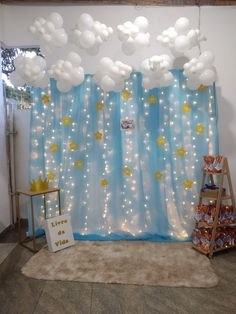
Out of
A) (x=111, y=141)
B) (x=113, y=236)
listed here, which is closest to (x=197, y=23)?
(x=111, y=141)

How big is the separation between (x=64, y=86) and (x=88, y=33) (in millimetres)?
581

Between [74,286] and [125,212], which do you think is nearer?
[74,286]

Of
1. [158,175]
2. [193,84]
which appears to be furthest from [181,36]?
[158,175]

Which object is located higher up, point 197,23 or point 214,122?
point 197,23

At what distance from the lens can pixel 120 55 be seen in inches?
135

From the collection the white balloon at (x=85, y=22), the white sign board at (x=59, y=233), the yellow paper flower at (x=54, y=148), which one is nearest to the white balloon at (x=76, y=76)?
the white balloon at (x=85, y=22)

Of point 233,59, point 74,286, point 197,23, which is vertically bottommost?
point 74,286

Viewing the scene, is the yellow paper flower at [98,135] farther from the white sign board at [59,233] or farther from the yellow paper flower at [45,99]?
the white sign board at [59,233]

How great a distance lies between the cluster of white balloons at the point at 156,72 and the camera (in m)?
2.80

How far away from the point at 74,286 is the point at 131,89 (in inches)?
82.6

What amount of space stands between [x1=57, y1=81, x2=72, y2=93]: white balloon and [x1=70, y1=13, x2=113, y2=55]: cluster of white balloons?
41 centimetres

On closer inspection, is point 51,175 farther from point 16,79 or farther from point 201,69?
point 201,69

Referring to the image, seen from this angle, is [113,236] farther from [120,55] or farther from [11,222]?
[120,55]

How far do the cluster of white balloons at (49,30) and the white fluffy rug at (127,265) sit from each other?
6.90 feet
